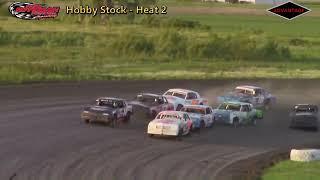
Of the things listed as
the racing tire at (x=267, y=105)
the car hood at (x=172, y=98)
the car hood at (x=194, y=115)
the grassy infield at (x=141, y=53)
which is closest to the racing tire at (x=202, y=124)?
the car hood at (x=194, y=115)

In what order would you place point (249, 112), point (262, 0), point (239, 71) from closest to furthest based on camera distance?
point (249, 112)
point (239, 71)
point (262, 0)

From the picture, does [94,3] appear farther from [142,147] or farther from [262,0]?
[142,147]

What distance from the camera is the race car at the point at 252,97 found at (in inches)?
2170

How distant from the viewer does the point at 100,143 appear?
38.7 meters

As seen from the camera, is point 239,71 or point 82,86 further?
point 239,71

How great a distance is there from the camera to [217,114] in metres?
48.6

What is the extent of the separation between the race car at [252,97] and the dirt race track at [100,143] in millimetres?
921

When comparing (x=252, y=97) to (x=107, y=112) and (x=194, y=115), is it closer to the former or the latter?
(x=194, y=115)

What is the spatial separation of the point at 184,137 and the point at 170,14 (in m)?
104

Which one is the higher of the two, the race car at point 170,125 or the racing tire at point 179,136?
the race car at point 170,125

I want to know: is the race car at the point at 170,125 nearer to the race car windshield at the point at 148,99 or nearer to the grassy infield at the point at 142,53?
the race car windshield at the point at 148,99

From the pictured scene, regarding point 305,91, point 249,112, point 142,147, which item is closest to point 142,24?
point 305,91

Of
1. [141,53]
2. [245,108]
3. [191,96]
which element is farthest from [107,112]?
[141,53]

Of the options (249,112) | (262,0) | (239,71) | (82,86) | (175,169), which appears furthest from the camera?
(262,0)
